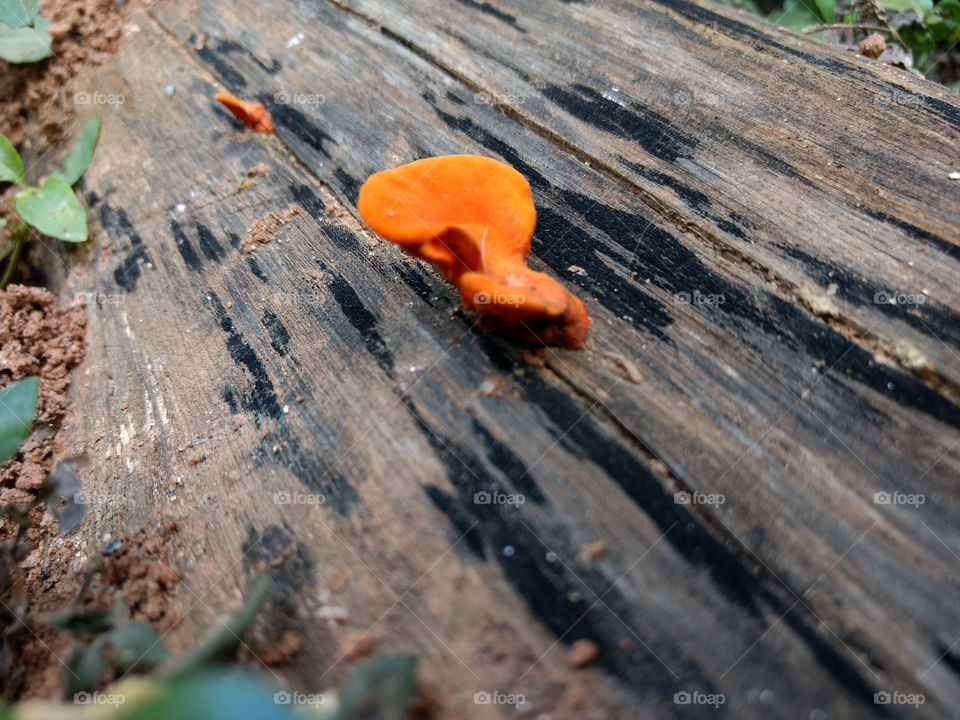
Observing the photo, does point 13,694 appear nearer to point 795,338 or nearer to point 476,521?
point 476,521

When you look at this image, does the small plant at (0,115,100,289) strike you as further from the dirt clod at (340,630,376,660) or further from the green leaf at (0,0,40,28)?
the dirt clod at (340,630,376,660)

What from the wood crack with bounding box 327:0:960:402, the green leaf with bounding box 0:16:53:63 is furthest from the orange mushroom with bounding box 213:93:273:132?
the green leaf with bounding box 0:16:53:63

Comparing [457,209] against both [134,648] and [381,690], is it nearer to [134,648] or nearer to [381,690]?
[381,690]

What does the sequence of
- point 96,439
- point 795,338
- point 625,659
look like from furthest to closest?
point 96,439 → point 795,338 → point 625,659

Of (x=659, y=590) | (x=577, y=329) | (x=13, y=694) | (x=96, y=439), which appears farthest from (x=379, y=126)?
(x=13, y=694)

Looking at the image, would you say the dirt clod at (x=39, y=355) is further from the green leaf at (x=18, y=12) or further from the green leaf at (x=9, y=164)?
the green leaf at (x=18, y=12)

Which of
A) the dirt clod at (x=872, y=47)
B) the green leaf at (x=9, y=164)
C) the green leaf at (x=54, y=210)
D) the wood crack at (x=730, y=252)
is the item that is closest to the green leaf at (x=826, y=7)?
Answer: the dirt clod at (x=872, y=47)

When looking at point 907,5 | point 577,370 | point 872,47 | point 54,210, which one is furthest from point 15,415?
point 907,5
